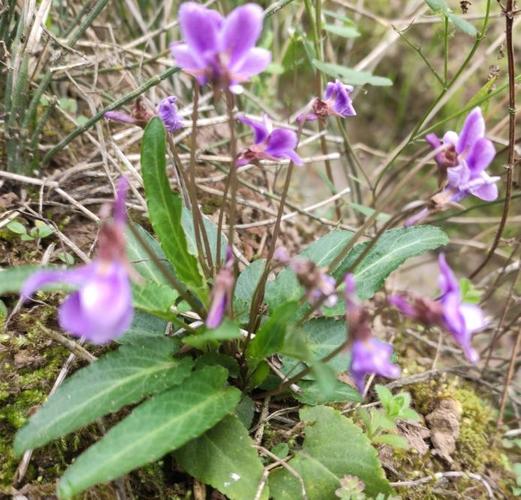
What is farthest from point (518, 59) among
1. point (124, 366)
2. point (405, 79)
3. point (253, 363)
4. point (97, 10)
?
point (124, 366)

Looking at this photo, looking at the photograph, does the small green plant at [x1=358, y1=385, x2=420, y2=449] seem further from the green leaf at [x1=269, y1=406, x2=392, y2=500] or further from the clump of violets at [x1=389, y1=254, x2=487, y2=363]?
the clump of violets at [x1=389, y1=254, x2=487, y2=363]

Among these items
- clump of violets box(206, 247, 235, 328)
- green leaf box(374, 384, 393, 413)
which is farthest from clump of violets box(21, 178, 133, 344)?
green leaf box(374, 384, 393, 413)

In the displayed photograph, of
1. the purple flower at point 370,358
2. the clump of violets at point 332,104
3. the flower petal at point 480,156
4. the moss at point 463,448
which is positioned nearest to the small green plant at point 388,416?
the moss at point 463,448

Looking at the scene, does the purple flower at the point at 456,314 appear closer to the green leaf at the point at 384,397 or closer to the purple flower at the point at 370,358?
the purple flower at the point at 370,358

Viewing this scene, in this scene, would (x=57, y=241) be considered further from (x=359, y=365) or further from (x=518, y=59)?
(x=518, y=59)

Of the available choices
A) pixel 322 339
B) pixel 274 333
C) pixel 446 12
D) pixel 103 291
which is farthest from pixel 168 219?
pixel 446 12
